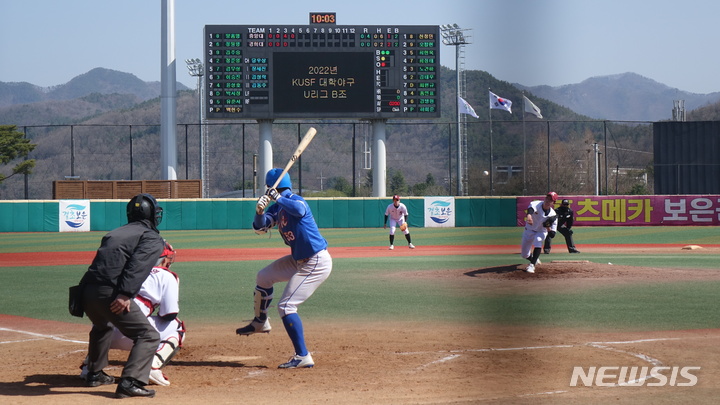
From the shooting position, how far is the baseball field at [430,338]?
7.22m

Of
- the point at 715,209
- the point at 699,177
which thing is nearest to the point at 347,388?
the point at 715,209

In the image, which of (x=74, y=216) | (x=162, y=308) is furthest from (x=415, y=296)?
(x=74, y=216)

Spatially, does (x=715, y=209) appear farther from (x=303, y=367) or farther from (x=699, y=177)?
(x=303, y=367)

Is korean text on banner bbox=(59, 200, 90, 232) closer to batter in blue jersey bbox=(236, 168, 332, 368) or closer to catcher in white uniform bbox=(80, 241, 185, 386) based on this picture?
batter in blue jersey bbox=(236, 168, 332, 368)

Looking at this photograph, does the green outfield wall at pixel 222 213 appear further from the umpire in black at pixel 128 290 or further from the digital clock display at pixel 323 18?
the umpire in black at pixel 128 290

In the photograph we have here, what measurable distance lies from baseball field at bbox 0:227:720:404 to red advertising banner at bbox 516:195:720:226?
19.9m

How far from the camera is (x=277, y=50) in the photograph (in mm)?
37625

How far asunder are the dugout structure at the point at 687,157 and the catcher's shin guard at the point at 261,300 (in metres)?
43.4

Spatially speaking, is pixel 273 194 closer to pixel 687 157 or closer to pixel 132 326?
pixel 132 326

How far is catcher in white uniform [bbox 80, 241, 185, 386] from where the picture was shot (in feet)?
26.3

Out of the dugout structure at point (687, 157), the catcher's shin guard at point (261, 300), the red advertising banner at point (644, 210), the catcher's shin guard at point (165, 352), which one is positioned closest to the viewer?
the catcher's shin guard at point (165, 352)

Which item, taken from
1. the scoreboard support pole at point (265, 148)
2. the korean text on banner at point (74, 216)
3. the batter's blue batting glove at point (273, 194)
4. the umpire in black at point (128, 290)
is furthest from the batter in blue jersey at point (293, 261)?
the korean text on banner at point (74, 216)

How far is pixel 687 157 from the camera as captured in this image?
49.6 meters

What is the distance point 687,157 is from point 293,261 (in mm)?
45384
